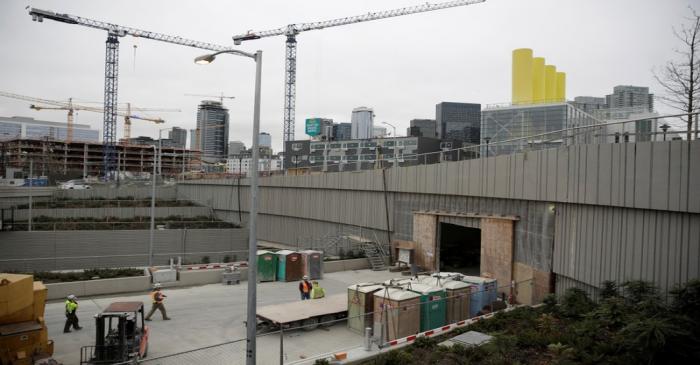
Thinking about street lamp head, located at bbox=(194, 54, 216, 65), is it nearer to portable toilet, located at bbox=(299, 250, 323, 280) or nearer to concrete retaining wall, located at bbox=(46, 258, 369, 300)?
concrete retaining wall, located at bbox=(46, 258, 369, 300)

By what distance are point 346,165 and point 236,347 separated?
24.3 meters

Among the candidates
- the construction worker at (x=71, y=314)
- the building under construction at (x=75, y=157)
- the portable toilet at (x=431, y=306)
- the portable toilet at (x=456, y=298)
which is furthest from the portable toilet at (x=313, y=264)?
the building under construction at (x=75, y=157)

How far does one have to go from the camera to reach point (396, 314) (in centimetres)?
1530

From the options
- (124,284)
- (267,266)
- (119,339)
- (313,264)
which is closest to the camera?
(119,339)

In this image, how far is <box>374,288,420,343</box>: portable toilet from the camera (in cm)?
1523

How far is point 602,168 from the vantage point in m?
16.0

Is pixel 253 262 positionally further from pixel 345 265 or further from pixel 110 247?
pixel 110 247

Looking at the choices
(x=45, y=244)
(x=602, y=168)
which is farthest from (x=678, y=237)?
(x=45, y=244)

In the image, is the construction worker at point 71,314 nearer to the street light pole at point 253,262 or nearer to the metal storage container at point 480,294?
the street light pole at point 253,262

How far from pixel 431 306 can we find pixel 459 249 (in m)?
19.1

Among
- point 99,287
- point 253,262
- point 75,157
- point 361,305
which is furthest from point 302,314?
point 75,157

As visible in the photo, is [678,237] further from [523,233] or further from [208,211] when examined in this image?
[208,211]

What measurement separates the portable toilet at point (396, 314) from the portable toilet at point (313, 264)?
1122 cm

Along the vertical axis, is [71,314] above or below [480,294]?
below
